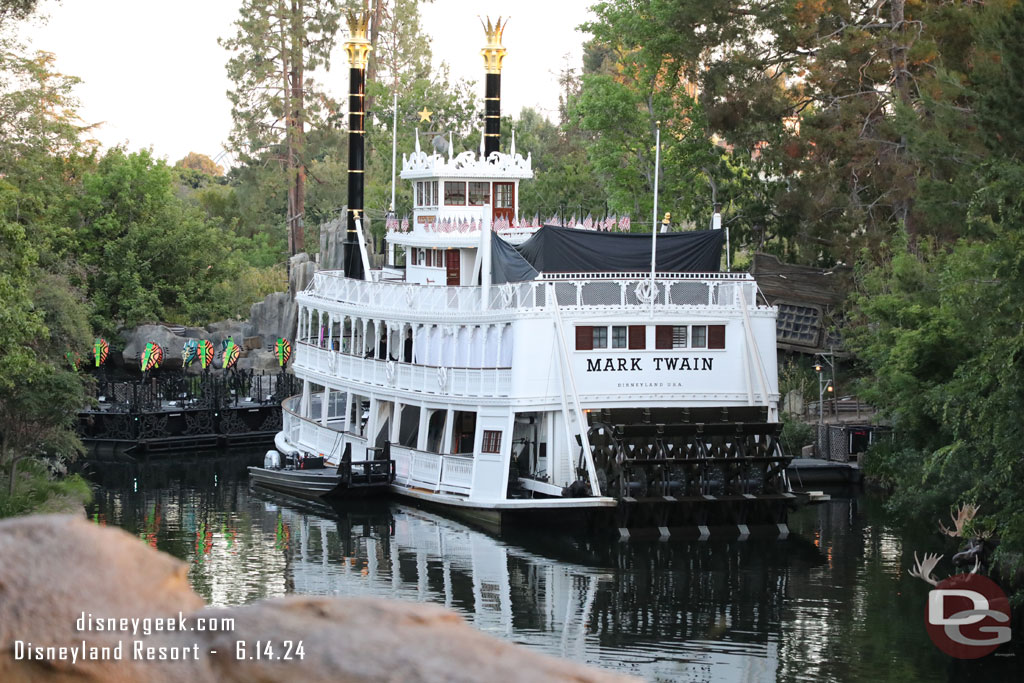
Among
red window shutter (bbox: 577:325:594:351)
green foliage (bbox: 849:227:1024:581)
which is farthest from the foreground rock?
red window shutter (bbox: 577:325:594:351)

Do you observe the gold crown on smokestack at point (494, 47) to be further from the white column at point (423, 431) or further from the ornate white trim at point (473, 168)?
the white column at point (423, 431)

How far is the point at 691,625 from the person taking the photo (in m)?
21.9

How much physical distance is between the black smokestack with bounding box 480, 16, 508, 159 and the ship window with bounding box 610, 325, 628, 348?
12.8 metres

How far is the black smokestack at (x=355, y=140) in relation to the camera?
3975cm

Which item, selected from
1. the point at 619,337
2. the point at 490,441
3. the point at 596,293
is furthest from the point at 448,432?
the point at 596,293

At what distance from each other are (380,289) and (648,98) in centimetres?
1979

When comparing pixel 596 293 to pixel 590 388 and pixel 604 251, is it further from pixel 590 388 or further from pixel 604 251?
pixel 590 388

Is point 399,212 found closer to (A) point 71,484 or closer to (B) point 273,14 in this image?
(B) point 273,14

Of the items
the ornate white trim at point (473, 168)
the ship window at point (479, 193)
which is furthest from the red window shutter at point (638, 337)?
the ship window at point (479, 193)

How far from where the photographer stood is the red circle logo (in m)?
20.4

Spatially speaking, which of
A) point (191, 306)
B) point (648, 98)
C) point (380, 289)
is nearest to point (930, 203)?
point (380, 289)

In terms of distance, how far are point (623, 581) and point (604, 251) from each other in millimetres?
8580

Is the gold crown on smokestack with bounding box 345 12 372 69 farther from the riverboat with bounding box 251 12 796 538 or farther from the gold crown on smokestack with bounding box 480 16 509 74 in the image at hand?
the riverboat with bounding box 251 12 796 538

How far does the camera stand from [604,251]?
30578 mm
